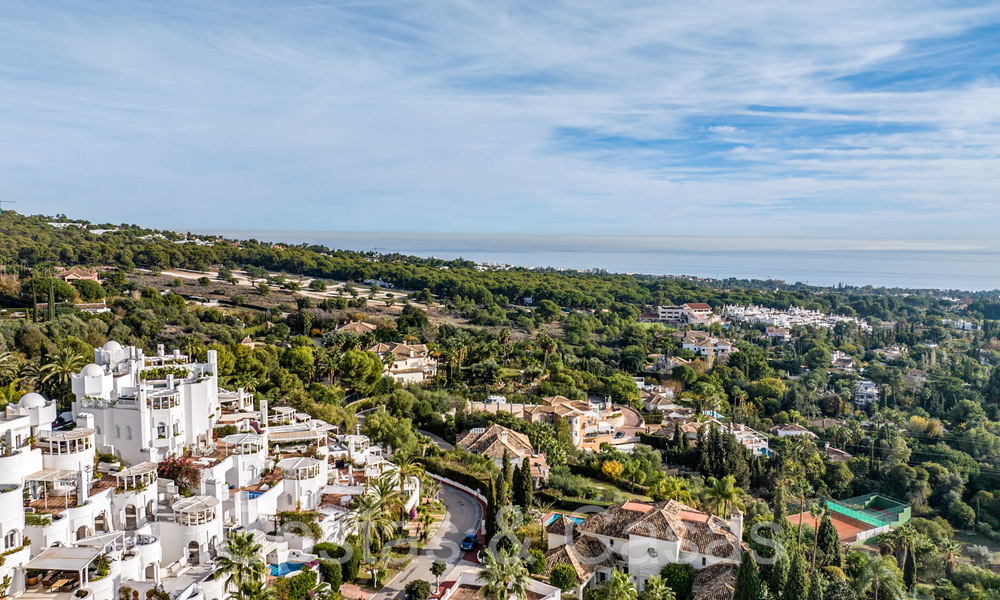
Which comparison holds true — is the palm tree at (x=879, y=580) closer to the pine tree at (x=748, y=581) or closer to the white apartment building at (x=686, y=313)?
the pine tree at (x=748, y=581)

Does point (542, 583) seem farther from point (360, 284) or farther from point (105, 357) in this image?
point (360, 284)

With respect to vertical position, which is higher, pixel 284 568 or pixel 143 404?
pixel 143 404

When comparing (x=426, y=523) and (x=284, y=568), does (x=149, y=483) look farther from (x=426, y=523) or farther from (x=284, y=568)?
(x=426, y=523)

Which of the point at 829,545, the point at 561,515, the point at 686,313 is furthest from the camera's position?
the point at 686,313

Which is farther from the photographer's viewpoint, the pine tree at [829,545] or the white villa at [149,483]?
the pine tree at [829,545]

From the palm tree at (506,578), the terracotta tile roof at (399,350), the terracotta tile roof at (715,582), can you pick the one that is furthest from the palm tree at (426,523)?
the terracotta tile roof at (399,350)

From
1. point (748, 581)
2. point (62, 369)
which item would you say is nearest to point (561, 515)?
point (748, 581)
